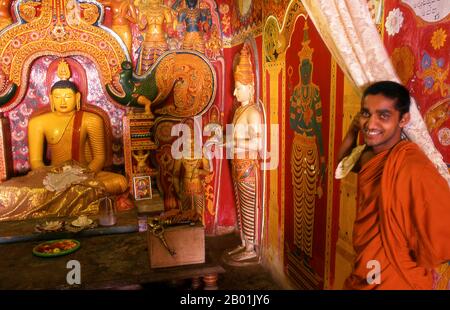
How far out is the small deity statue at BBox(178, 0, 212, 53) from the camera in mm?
4977

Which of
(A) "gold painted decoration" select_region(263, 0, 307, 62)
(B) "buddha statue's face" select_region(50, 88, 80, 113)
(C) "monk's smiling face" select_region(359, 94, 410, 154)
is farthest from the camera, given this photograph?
(B) "buddha statue's face" select_region(50, 88, 80, 113)

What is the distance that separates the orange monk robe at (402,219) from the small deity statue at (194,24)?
3602 millimetres

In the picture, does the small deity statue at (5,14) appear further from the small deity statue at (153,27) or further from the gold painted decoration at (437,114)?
the gold painted decoration at (437,114)

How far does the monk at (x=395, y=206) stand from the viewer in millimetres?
1612

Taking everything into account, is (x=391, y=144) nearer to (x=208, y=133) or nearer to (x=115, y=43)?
(x=208, y=133)

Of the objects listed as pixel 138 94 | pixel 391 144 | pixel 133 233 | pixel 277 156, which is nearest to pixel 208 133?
pixel 138 94

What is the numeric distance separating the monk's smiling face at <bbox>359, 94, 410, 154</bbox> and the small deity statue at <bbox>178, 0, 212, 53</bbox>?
3518 millimetres

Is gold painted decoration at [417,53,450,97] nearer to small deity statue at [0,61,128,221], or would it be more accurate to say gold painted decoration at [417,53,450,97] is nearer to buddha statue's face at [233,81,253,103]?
buddha statue's face at [233,81,253,103]

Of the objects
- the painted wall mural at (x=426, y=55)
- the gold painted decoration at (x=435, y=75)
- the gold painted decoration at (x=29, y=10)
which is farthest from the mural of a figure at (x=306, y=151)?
the gold painted decoration at (x=29, y=10)

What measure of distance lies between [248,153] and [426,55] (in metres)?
2.48

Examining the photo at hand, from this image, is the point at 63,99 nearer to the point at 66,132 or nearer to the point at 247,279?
the point at 66,132

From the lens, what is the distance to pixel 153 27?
16.1ft

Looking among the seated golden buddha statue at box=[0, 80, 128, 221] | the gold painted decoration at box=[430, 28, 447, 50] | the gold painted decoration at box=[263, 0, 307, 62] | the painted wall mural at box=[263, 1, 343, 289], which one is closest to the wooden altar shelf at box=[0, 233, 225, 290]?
the painted wall mural at box=[263, 1, 343, 289]

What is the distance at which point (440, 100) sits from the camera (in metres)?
1.83
